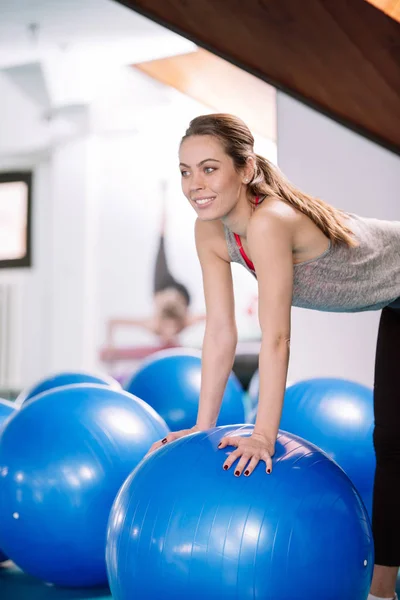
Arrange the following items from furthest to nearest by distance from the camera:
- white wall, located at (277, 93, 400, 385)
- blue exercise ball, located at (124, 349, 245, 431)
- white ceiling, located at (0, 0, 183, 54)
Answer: white ceiling, located at (0, 0, 183, 54), white wall, located at (277, 93, 400, 385), blue exercise ball, located at (124, 349, 245, 431)

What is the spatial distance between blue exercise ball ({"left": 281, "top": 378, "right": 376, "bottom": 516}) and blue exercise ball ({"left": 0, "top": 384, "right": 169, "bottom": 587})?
28.7 inches

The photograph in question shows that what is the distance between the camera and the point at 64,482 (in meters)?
2.14

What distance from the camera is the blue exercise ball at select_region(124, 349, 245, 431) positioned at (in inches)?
129

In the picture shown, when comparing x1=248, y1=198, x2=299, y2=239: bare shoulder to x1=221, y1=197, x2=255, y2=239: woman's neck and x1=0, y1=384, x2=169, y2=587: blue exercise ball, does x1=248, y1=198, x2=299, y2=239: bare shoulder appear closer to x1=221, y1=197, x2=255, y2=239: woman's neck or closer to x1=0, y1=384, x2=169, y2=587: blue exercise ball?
x1=221, y1=197, x2=255, y2=239: woman's neck

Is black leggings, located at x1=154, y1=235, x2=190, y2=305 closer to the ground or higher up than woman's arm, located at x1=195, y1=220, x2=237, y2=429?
higher up

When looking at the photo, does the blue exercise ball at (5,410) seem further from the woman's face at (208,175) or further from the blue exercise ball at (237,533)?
the woman's face at (208,175)

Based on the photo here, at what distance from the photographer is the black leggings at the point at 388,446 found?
6.40ft

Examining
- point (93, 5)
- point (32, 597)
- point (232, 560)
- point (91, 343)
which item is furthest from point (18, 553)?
point (91, 343)

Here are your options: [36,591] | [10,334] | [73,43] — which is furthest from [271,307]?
[10,334]

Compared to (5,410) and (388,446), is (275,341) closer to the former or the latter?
(388,446)

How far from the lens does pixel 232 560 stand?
1.54 meters

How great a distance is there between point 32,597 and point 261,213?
1.26 m

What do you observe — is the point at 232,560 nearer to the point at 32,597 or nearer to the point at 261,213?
the point at 261,213

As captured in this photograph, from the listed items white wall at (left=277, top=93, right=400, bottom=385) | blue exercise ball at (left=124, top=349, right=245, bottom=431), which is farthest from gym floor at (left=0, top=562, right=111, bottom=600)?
white wall at (left=277, top=93, right=400, bottom=385)
